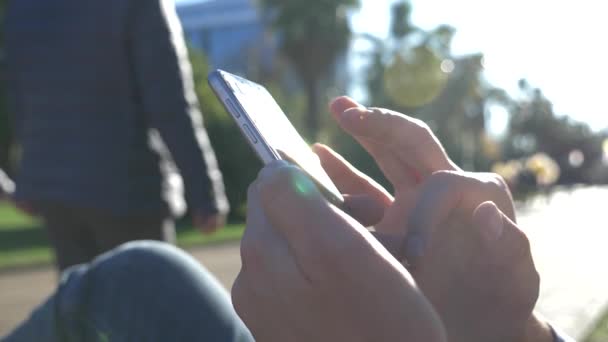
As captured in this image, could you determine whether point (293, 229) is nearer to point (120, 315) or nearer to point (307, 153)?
point (307, 153)

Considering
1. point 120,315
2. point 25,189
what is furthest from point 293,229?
point 25,189

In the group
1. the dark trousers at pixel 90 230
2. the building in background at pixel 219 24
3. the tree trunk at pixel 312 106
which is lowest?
the building in background at pixel 219 24

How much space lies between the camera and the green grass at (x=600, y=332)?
14.3 feet

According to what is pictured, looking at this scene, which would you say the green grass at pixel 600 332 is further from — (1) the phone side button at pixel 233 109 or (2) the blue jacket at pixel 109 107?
(1) the phone side button at pixel 233 109

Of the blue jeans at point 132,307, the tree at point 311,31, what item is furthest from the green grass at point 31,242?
the tree at point 311,31

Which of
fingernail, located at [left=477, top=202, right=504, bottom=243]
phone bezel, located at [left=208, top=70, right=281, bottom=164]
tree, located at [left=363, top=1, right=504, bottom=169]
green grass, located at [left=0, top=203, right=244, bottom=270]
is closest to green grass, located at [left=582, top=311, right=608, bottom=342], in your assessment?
fingernail, located at [left=477, top=202, right=504, bottom=243]

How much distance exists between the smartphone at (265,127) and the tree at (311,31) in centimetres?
2590

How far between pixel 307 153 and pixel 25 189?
5.78 ft

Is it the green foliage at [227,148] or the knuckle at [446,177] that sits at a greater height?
the knuckle at [446,177]

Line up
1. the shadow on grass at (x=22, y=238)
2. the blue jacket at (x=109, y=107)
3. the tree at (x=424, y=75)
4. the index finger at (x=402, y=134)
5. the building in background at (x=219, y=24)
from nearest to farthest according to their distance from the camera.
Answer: the index finger at (x=402, y=134) → the blue jacket at (x=109, y=107) → the shadow on grass at (x=22, y=238) → the tree at (x=424, y=75) → the building in background at (x=219, y=24)

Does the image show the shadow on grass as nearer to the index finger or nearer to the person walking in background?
the person walking in background

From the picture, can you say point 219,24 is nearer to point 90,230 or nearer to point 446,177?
point 90,230

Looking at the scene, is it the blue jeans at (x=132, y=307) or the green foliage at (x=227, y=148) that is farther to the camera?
the green foliage at (x=227, y=148)

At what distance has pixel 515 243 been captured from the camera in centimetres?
104
